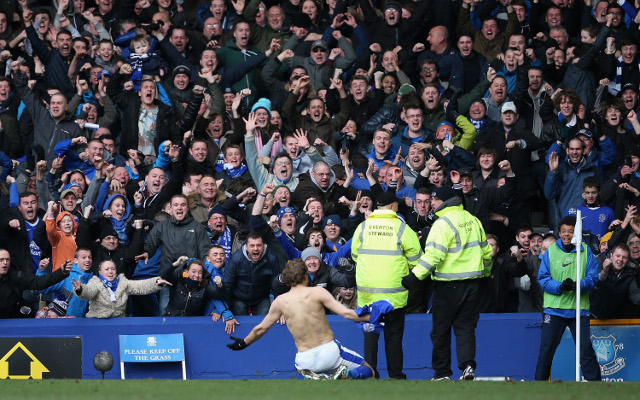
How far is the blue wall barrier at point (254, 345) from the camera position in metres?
13.9

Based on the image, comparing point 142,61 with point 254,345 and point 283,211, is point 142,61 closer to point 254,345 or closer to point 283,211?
point 283,211

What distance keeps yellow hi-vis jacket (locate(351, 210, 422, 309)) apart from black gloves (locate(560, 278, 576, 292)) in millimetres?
1750

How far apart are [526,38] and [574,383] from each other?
9.67 metres

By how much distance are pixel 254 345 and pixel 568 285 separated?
158 inches

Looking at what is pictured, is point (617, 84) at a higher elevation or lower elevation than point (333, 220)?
higher

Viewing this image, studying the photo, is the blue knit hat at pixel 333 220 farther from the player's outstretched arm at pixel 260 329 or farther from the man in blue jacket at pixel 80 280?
the player's outstretched arm at pixel 260 329

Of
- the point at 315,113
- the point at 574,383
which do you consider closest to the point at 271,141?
the point at 315,113

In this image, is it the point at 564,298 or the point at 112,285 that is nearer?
the point at 564,298

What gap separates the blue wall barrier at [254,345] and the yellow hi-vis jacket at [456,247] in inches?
80.5

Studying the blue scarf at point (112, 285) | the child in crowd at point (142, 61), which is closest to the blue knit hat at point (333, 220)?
the blue scarf at point (112, 285)

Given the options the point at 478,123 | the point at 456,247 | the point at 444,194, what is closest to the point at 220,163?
the point at 478,123

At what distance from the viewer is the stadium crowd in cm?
1417

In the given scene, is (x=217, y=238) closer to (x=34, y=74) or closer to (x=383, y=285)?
(x=383, y=285)

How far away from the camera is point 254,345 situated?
14133 mm
